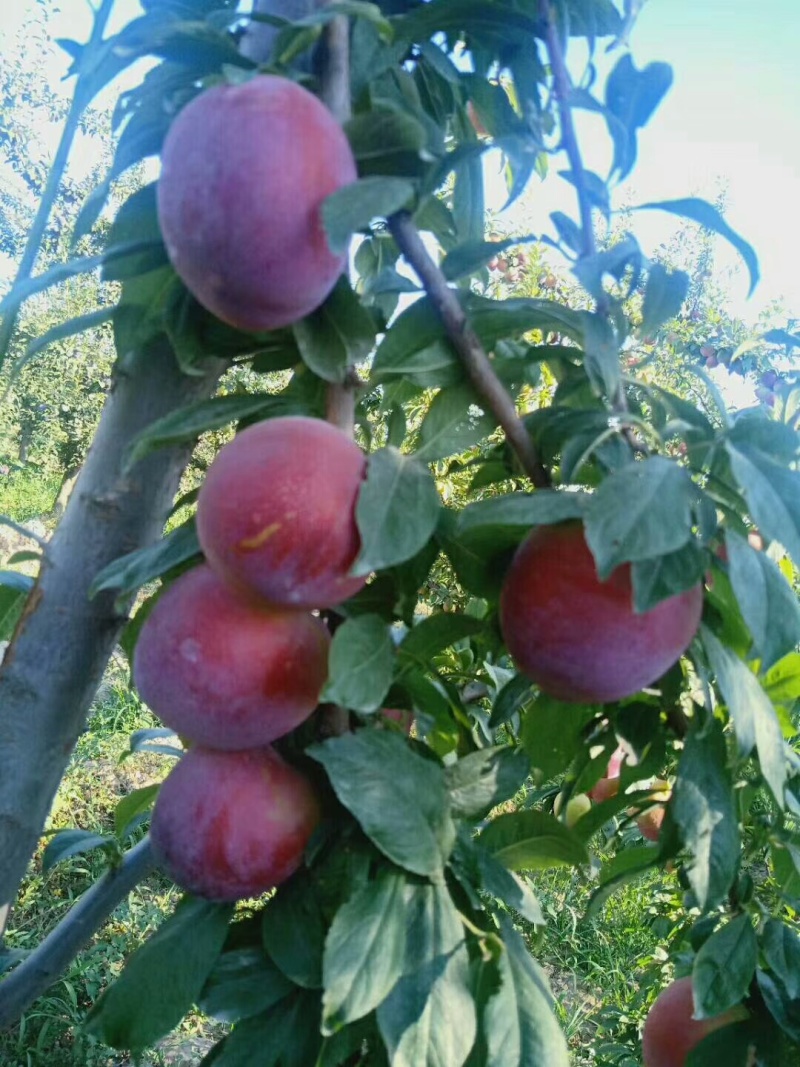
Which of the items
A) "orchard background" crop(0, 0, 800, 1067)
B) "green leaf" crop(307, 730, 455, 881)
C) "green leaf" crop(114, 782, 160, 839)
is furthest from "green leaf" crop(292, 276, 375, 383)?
"green leaf" crop(114, 782, 160, 839)

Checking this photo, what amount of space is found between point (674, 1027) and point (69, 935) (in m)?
0.57

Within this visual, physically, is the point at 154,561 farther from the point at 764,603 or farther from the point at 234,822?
the point at 764,603

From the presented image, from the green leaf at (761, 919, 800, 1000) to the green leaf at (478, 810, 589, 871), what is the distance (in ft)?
0.63

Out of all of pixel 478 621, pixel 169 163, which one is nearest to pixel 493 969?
pixel 478 621

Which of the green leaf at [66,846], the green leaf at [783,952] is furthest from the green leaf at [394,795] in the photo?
the green leaf at [66,846]

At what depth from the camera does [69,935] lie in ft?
2.67

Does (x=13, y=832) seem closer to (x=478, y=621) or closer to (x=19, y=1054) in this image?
(x=478, y=621)

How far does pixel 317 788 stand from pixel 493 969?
156 millimetres

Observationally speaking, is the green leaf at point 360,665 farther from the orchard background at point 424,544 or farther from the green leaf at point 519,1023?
the green leaf at point 519,1023

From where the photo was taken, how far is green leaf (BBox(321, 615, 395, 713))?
1.50 ft

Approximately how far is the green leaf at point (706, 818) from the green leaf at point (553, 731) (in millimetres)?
101

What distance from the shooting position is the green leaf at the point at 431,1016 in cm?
46

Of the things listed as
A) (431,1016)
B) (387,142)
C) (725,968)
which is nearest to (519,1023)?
(431,1016)

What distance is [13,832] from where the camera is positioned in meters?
0.66
